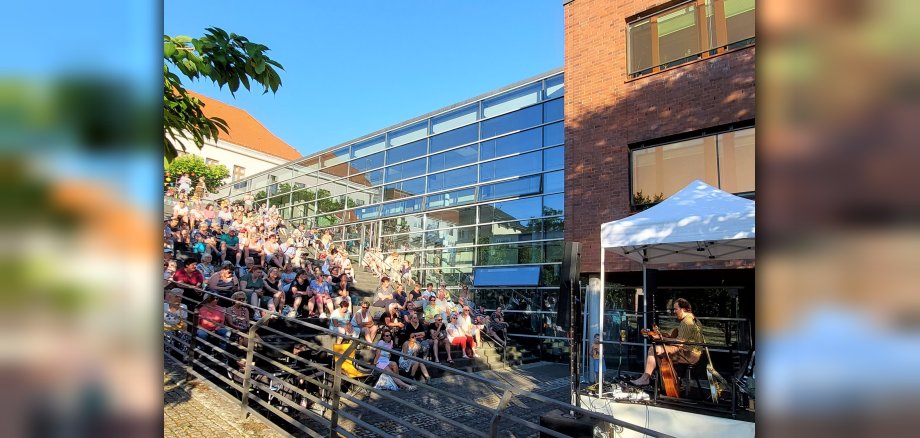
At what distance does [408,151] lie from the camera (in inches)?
924

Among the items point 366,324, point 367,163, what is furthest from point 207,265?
point 367,163

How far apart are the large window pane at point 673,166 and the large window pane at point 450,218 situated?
8133mm

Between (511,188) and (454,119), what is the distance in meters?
4.61

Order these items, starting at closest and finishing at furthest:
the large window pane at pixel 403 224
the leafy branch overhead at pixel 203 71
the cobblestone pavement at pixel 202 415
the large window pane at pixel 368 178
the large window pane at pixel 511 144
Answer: the leafy branch overhead at pixel 203 71, the cobblestone pavement at pixel 202 415, the large window pane at pixel 511 144, the large window pane at pixel 403 224, the large window pane at pixel 368 178

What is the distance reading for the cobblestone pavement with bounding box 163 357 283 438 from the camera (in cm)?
531

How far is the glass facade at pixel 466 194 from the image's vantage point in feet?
58.5

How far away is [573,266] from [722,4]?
8.97 m

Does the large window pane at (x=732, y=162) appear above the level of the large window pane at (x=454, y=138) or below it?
below

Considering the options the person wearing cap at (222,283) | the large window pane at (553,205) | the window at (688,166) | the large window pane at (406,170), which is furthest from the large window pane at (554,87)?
the person wearing cap at (222,283)

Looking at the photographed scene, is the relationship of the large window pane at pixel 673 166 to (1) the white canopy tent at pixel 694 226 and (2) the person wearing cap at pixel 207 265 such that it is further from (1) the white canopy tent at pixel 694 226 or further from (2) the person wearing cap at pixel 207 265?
(2) the person wearing cap at pixel 207 265

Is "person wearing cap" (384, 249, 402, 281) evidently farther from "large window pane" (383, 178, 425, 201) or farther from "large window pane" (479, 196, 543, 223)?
"large window pane" (479, 196, 543, 223)
